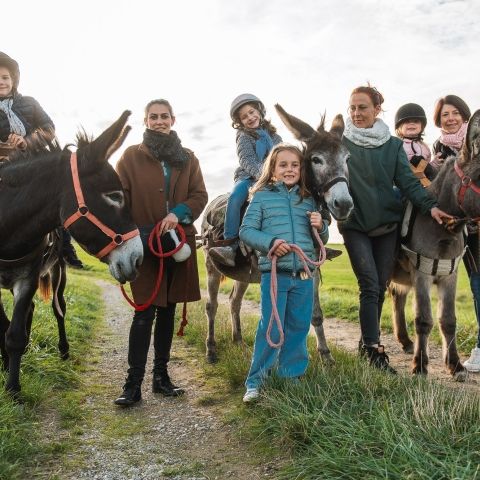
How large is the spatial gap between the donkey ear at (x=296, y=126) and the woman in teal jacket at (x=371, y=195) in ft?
2.05

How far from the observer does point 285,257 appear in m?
4.25

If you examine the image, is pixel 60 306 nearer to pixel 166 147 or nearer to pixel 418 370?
pixel 166 147

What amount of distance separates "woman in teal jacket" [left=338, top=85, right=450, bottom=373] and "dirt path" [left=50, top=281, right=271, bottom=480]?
2.00 m

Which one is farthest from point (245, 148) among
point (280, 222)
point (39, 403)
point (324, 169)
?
point (39, 403)

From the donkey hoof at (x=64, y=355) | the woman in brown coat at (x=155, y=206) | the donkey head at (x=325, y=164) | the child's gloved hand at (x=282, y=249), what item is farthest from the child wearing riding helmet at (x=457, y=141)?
the donkey hoof at (x=64, y=355)

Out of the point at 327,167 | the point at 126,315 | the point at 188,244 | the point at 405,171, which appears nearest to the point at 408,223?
the point at 405,171

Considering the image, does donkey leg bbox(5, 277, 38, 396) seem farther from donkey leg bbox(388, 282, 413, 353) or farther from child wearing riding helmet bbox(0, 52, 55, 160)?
donkey leg bbox(388, 282, 413, 353)

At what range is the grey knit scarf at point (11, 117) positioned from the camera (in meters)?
5.12

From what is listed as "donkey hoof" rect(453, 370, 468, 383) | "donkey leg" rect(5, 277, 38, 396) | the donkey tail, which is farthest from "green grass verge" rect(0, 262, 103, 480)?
"donkey hoof" rect(453, 370, 468, 383)

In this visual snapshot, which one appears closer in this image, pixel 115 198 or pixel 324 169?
pixel 115 198

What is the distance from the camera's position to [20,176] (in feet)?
14.2

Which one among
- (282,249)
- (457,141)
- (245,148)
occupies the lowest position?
(282,249)

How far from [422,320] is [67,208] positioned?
3.95m

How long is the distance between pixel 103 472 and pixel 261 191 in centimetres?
254
